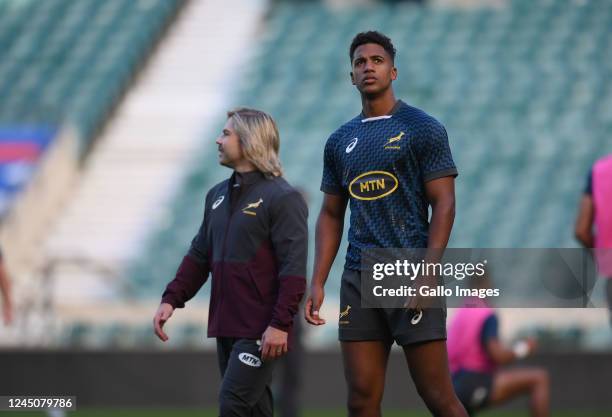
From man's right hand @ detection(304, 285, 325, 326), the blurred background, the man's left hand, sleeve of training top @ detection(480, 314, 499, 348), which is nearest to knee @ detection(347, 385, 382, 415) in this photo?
man's right hand @ detection(304, 285, 325, 326)

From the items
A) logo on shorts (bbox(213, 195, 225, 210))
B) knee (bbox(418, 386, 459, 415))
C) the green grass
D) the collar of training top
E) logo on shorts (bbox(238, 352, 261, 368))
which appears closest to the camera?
knee (bbox(418, 386, 459, 415))

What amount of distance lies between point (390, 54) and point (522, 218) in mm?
12277

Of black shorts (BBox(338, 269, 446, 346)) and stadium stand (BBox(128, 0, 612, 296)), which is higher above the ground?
stadium stand (BBox(128, 0, 612, 296))

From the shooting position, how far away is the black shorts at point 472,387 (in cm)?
804

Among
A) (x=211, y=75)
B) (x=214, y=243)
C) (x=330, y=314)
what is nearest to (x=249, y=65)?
(x=211, y=75)

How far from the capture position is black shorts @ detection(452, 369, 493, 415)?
8.04 meters

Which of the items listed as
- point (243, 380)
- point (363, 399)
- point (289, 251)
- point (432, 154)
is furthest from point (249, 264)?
point (432, 154)

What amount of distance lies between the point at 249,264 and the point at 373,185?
768 mm

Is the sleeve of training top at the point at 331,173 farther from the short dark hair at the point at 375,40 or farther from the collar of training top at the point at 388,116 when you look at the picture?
the short dark hair at the point at 375,40

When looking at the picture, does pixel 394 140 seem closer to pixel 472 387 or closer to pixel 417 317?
pixel 417 317

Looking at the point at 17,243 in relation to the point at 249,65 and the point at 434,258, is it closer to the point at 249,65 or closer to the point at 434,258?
the point at 249,65

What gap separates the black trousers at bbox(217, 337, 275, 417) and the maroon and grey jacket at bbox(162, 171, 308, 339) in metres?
0.07

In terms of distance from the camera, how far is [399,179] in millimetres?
4934

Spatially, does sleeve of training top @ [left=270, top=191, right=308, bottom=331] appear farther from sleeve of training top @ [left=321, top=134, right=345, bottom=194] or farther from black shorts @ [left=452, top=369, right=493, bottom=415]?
black shorts @ [left=452, top=369, right=493, bottom=415]
